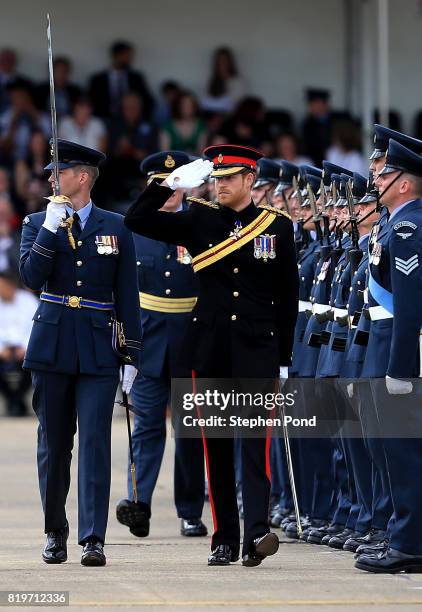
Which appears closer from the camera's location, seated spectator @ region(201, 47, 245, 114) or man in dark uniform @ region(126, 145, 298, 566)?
man in dark uniform @ region(126, 145, 298, 566)

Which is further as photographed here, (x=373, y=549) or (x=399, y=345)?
(x=373, y=549)

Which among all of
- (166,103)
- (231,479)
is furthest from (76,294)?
(166,103)

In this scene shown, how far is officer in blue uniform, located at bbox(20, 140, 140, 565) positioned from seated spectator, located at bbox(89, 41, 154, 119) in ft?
35.7

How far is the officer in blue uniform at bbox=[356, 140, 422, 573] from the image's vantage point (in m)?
7.45

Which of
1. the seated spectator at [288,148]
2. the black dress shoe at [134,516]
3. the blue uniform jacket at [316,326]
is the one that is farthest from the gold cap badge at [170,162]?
the seated spectator at [288,148]

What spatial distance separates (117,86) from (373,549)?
11803 mm

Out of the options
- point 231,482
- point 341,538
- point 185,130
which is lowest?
point 341,538

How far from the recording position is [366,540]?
330 inches

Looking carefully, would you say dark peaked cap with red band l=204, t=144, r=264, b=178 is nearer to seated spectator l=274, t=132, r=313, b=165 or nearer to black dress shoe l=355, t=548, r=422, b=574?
black dress shoe l=355, t=548, r=422, b=574

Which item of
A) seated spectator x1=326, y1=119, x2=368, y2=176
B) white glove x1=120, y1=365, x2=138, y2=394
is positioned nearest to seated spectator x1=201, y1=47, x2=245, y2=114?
seated spectator x1=326, y1=119, x2=368, y2=176

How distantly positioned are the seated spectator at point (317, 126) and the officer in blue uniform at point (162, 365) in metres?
8.94

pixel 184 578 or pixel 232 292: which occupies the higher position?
pixel 232 292

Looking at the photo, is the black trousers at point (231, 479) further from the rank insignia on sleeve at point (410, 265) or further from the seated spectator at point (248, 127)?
the seated spectator at point (248, 127)

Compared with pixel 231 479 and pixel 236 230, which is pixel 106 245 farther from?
pixel 231 479
